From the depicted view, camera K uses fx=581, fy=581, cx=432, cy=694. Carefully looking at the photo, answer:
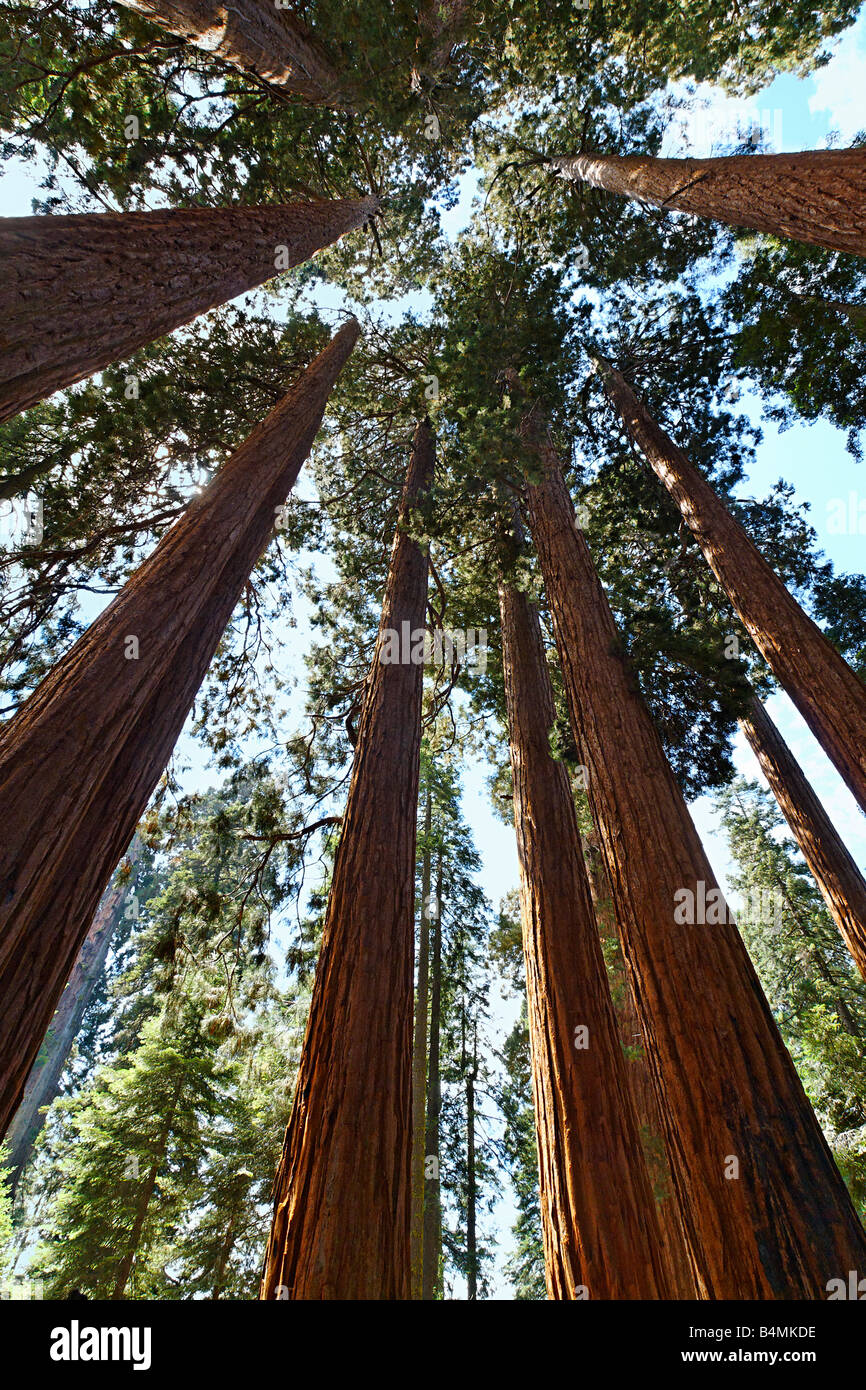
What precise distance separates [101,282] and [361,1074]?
175 inches

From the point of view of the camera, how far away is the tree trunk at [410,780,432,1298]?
9719 millimetres

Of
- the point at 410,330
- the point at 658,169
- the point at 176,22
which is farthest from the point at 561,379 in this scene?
the point at 176,22

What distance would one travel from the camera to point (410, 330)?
30.8ft

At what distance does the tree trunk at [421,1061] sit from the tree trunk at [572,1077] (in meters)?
4.35

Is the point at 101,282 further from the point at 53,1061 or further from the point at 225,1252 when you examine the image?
the point at 53,1061

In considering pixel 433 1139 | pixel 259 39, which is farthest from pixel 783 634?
pixel 433 1139

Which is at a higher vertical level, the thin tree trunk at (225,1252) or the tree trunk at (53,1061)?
the tree trunk at (53,1061)

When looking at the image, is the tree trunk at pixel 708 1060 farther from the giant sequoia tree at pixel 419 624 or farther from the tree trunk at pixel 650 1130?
the tree trunk at pixel 650 1130

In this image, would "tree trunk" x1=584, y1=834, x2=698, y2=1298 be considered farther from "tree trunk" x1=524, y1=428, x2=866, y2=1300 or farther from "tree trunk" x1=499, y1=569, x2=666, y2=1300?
"tree trunk" x1=524, y1=428, x2=866, y2=1300

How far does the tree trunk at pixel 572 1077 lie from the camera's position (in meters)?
3.37

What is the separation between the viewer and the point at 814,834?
6832 mm

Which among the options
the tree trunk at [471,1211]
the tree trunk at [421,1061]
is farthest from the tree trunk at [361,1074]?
the tree trunk at [471,1211]

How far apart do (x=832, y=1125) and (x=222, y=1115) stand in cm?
1024
